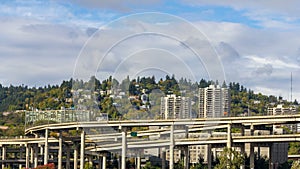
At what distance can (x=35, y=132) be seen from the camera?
12688 centimetres

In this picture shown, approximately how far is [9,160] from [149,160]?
3403cm

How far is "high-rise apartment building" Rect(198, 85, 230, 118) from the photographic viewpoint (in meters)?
114

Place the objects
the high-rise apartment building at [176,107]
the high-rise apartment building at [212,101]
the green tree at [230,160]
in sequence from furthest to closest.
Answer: the high-rise apartment building at [176,107] → the high-rise apartment building at [212,101] → the green tree at [230,160]

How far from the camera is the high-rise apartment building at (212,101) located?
114m

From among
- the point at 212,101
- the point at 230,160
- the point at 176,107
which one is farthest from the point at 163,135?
the point at 230,160

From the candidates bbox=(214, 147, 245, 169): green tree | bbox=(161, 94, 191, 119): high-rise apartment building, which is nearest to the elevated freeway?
bbox=(161, 94, 191, 119): high-rise apartment building

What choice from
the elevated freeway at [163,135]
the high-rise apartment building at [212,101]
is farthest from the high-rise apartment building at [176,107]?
the elevated freeway at [163,135]

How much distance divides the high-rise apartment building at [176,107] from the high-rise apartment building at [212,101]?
2.35 meters

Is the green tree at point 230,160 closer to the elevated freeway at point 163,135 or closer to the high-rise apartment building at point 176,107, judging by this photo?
the elevated freeway at point 163,135

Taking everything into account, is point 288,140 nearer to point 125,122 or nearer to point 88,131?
point 125,122

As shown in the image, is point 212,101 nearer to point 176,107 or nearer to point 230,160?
point 176,107

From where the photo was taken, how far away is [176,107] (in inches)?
4860

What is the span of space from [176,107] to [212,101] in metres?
6.52

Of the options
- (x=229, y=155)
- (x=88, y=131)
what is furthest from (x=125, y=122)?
(x=229, y=155)
